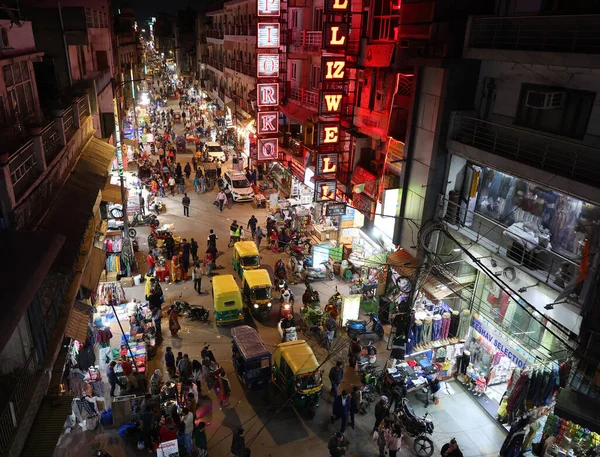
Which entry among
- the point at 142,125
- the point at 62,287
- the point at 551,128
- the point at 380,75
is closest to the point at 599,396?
the point at 551,128

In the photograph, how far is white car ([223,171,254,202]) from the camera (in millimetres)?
31842

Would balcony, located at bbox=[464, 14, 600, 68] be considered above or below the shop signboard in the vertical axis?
above

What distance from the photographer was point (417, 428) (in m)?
13.2

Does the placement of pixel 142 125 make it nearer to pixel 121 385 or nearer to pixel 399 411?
pixel 121 385

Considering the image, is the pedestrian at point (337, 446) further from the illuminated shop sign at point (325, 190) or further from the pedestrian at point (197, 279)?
the illuminated shop sign at point (325, 190)

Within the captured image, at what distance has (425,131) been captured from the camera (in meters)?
15.3

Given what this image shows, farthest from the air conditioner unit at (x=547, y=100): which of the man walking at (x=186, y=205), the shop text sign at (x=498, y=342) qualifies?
the man walking at (x=186, y=205)

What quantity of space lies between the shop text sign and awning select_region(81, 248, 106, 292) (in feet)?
41.4

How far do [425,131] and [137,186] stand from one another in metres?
19.0

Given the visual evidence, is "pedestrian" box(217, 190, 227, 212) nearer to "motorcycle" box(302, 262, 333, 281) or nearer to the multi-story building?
"motorcycle" box(302, 262, 333, 281)

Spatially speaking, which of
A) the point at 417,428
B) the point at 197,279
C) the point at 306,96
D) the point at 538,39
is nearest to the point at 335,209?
the point at 197,279

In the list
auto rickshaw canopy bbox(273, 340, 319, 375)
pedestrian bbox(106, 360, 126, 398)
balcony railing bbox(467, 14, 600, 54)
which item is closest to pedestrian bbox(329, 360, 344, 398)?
auto rickshaw canopy bbox(273, 340, 319, 375)

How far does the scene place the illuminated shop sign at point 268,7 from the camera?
2186cm

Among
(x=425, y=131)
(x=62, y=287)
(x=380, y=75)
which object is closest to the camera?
(x=62, y=287)
